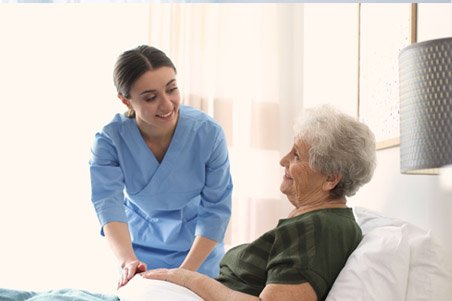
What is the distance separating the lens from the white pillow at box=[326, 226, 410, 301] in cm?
114

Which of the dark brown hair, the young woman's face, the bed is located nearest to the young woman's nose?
the young woman's face

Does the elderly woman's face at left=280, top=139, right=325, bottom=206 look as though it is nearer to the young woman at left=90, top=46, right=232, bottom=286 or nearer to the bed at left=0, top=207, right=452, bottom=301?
the bed at left=0, top=207, right=452, bottom=301

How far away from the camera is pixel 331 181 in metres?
1.38

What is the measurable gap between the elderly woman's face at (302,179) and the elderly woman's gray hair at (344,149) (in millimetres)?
29

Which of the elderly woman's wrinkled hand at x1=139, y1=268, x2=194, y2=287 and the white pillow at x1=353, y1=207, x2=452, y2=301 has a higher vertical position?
the white pillow at x1=353, y1=207, x2=452, y2=301

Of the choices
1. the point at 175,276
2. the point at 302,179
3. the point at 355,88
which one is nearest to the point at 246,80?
the point at 355,88

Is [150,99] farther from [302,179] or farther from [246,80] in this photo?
[246,80]

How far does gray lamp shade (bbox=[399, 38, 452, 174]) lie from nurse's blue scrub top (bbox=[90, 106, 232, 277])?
1.08 meters

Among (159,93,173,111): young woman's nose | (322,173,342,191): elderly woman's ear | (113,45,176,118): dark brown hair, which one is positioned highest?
(113,45,176,118): dark brown hair

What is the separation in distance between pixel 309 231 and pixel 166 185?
906 mm

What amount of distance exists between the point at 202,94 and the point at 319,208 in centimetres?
179

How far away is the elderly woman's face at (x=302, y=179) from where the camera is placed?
4.58 feet

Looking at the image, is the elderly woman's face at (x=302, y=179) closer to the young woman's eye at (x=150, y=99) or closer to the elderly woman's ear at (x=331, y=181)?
the elderly woman's ear at (x=331, y=181)

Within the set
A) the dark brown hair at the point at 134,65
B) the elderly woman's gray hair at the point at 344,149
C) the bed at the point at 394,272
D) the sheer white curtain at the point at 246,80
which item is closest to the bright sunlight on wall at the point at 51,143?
the sheer white curtain at the point at 246,80
